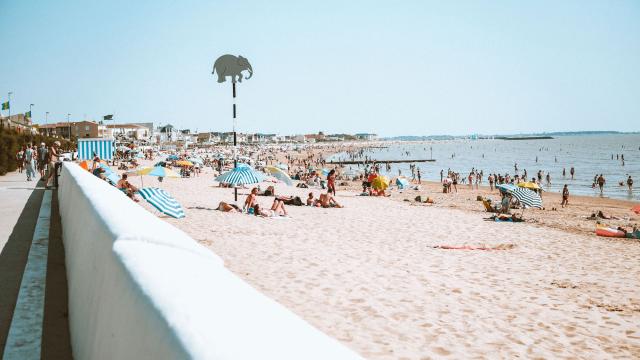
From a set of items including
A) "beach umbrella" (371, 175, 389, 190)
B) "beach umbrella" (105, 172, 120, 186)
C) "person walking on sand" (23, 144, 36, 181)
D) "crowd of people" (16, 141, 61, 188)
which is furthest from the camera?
"beach umbrella" (371, 175, 389, 190)

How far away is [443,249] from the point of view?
37.3ft

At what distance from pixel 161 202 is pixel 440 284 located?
297 inches

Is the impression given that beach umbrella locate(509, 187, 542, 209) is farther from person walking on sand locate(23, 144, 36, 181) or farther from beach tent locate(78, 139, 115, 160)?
beach tent locate(78, 139, 115, 160)

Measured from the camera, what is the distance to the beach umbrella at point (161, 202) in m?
12.3

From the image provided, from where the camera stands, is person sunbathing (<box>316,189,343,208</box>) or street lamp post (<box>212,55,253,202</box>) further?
person sunbathing (<box>316,189,343,208</box>)

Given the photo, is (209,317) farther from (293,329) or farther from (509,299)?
(509,299)

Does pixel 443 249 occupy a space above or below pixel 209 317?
below

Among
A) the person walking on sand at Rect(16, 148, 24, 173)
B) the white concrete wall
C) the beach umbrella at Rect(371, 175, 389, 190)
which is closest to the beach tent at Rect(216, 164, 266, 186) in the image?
the beach umbrella at Rect(371, 175, 389, 190)

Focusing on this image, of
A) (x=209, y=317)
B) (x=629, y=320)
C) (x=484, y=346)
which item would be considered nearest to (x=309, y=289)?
(x=484, y=346)

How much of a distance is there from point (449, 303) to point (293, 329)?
6.11 m

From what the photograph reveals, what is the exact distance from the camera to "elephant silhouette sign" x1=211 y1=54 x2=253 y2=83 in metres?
16.1

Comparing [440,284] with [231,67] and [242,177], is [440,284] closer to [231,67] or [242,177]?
[242,177]

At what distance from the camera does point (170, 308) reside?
5.32 ft

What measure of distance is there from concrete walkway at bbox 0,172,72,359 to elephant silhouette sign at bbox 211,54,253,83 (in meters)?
7.78
